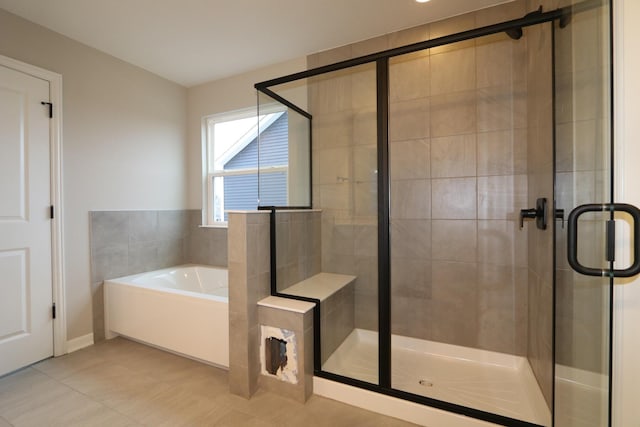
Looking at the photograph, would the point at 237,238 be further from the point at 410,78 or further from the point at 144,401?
the point at 410,78

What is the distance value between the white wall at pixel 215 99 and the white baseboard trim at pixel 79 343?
1.56 meters

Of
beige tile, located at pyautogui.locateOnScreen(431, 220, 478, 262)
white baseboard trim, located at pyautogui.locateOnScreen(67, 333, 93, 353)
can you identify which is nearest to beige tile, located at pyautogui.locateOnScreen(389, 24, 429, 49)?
beige tile, located at pyautogui.locateOnScreen(431, 220, 478, 262)

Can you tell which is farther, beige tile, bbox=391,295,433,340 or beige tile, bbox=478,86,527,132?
beige tile, bbox=391,295,433,340

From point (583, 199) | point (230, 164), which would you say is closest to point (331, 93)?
point (230, 164)

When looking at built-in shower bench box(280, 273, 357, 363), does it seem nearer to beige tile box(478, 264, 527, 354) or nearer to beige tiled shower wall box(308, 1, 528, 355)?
beige tiled shower wall box(308, 1, 528, 355)

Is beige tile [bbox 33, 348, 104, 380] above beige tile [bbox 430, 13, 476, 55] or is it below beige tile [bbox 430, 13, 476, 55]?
below

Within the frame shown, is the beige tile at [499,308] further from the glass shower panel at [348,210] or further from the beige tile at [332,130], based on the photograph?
the beige tile at [332,130]

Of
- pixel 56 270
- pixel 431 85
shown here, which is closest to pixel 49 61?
pixel 56 270

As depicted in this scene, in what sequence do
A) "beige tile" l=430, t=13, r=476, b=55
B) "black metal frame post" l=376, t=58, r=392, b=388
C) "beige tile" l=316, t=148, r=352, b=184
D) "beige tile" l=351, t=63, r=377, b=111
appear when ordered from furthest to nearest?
"beige tile" l=316, t=148, r=352, b=184 → "beige tile" l=430, t=13, r=476, b=55 → "beige tile" l=351, t=63, r=377, b=111 → "black metal frame post" l=376, t=58, r=392, b=388

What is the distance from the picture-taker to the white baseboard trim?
2.25 m

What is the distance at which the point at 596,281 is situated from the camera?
0.80 m

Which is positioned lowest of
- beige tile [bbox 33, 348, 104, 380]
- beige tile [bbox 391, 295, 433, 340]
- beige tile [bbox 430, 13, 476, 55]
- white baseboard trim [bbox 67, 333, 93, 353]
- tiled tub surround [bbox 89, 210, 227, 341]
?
beige tile [bbox 33, 348, 104, 380]

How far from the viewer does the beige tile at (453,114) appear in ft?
6.75

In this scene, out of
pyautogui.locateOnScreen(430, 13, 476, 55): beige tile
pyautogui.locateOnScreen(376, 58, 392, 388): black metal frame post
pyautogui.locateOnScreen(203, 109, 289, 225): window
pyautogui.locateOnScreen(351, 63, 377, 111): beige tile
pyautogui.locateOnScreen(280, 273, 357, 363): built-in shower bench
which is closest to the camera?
pyautogui.locateOnScreen(376, 58, 392, 388): black metal frame post
